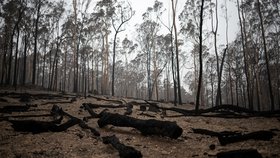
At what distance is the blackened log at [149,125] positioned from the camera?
6348mm

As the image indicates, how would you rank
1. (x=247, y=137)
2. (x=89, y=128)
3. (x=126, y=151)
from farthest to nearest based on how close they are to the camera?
1. (x=89, y=128)
2. (x=247, y=137)
3. (x=126, y=151)

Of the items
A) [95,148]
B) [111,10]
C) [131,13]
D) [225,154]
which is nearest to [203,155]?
[225,154]

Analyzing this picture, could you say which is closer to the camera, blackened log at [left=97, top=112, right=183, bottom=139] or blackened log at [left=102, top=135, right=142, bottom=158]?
blackened log at [left=102, top=135, right=142, bottom=158]

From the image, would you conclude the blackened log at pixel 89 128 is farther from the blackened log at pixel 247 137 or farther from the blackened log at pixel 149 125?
the blackened log at pixel 247 137

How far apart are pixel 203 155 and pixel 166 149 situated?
1008 millimetres

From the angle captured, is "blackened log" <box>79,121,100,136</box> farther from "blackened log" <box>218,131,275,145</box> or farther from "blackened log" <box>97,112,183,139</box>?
"blackened log" <box>218,131,275,145</box>

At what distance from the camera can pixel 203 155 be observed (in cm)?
521

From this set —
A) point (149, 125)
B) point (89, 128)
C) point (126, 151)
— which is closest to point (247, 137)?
point (149, 125)

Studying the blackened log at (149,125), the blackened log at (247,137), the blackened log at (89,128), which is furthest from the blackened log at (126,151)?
the blackened log at (247,137)

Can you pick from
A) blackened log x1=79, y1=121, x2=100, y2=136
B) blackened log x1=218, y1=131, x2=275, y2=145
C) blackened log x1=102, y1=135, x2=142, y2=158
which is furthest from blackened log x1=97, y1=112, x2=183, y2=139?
blackened log x1=102, y1=135, x2=142, y2=158

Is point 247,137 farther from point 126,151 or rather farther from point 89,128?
point 89,128

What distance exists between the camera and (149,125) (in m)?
6.95

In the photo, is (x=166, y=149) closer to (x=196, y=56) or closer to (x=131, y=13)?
(x=131, y=13)

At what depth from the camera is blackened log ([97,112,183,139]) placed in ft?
20.8
